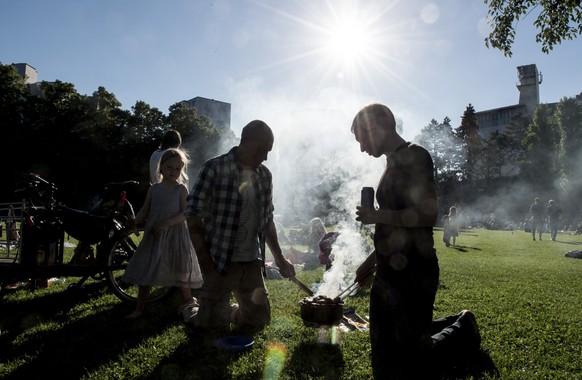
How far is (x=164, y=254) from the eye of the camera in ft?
16.8

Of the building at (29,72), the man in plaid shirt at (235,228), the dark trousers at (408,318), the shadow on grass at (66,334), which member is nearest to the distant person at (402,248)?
the dark trousers at (408,318)

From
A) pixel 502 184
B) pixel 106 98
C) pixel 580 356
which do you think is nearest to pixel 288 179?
pixel 106 98

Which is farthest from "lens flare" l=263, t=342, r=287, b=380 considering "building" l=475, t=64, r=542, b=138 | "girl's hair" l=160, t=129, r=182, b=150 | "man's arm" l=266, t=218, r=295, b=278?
"building" l=475, t=64, r=542, b=138

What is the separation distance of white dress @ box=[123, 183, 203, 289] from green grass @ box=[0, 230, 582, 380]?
519mm

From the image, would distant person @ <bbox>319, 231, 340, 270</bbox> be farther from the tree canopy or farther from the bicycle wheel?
the tree canopy

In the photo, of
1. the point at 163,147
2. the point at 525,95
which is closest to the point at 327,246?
the point at 163,147

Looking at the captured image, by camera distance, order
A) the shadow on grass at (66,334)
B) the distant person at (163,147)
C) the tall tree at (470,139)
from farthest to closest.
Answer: the tall tree at (470,139)
the distant person at (163,147)
the shadow on grass at (66,334)

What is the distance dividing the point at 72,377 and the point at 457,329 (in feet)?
11.4

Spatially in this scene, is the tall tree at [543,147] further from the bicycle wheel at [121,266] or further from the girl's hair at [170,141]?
the bicycle wheel at [121,266]

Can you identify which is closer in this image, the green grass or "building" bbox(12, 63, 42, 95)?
the green grass

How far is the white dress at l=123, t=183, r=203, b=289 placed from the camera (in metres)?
5.00

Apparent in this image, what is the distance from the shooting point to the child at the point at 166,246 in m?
5.01

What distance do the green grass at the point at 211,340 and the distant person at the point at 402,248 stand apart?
55 cm

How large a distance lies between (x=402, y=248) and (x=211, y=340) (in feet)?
7.63
